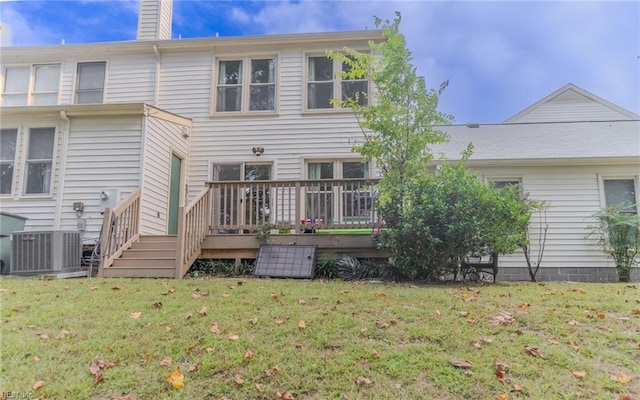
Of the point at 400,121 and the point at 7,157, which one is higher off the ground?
the point at 400,121

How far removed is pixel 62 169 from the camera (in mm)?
8289

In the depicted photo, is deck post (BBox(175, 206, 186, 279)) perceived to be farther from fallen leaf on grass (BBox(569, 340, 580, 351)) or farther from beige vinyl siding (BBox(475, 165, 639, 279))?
beige vinyl siding (BBox(475, 165, 639, 279))

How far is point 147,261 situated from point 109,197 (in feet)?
7.29

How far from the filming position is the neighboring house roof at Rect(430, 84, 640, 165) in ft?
30.3

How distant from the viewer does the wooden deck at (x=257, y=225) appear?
23.0ft

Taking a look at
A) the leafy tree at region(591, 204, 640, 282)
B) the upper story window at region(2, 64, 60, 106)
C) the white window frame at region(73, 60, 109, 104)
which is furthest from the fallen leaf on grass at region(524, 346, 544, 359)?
the upper story window at region(2, 64, 60, 106)

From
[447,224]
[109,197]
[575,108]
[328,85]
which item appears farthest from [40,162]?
[575,108]

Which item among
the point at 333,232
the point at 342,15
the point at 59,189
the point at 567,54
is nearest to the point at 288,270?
the point at 333,232

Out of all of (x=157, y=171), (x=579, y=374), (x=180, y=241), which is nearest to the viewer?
(x=579, y=374)

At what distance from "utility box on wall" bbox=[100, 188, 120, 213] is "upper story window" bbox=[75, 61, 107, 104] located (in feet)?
11.4

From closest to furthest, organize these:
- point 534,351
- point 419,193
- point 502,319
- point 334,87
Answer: point 534,351 < point 502,319 < point 419,193 < point 334,87

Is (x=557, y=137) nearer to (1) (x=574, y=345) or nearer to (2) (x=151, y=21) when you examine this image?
(1) (x=574, y=345)

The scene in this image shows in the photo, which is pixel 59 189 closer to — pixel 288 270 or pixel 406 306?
pixel 288 270

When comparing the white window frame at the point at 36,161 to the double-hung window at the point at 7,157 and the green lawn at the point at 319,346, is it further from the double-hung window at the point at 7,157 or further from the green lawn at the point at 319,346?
the green lawn at the point at 319,346
